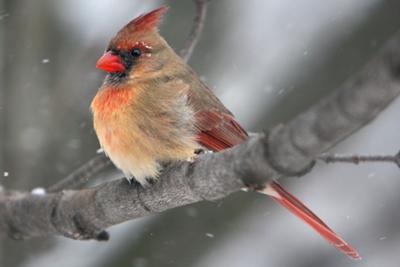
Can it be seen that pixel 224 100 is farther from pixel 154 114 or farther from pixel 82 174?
pixel 154 114

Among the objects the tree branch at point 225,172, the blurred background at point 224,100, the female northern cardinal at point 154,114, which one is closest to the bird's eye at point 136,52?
the female northern cardinal at point 154,114

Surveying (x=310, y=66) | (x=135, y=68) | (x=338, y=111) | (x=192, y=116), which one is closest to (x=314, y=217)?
(x=192, y=116)

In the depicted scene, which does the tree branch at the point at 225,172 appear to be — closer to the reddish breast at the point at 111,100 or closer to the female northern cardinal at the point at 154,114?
the female northern cardinal at the point at 154,114

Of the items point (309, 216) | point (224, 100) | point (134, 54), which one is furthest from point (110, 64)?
point (224, 100)

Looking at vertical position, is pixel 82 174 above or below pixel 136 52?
below

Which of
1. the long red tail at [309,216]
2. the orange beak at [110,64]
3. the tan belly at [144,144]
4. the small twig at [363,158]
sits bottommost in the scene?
the small twig at [363,158]

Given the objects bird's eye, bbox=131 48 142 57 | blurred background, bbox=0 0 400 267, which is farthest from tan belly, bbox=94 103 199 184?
blurred background, bbox=0 0 400 267

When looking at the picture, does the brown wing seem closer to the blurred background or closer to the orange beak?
the orange beak
